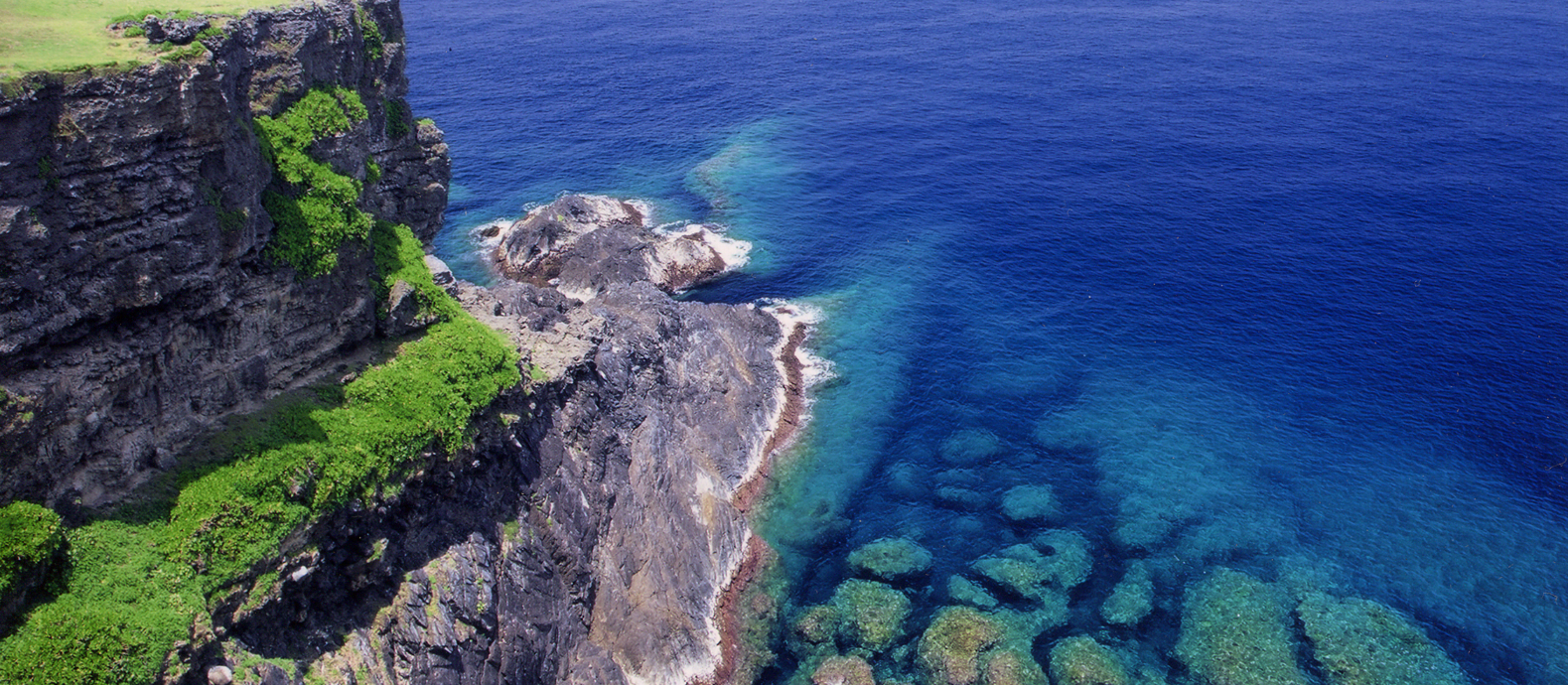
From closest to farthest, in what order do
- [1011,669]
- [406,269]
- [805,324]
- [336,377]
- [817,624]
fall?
[336,377] < [406,269] < [1011,669] < [817,624] < [805,324]

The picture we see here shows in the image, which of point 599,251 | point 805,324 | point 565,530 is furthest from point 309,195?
point 805,324

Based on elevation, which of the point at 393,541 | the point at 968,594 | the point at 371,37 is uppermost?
the point at 371,37

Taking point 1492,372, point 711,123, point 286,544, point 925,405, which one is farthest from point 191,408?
point 711,123

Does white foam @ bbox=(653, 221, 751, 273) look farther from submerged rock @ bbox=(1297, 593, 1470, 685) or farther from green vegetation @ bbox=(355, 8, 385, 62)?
submerged rock @ bbox=(1297, 593, 1470, 685)

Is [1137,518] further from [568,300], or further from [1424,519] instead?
[568,300]

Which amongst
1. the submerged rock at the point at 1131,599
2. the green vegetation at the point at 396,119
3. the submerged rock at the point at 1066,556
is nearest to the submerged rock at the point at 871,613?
the submerged rock at the point at 1066,556

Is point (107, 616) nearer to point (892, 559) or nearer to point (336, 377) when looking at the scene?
point (336, 377)

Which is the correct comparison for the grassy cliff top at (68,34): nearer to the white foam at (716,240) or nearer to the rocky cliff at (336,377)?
the rocky cliff at (336,377)
